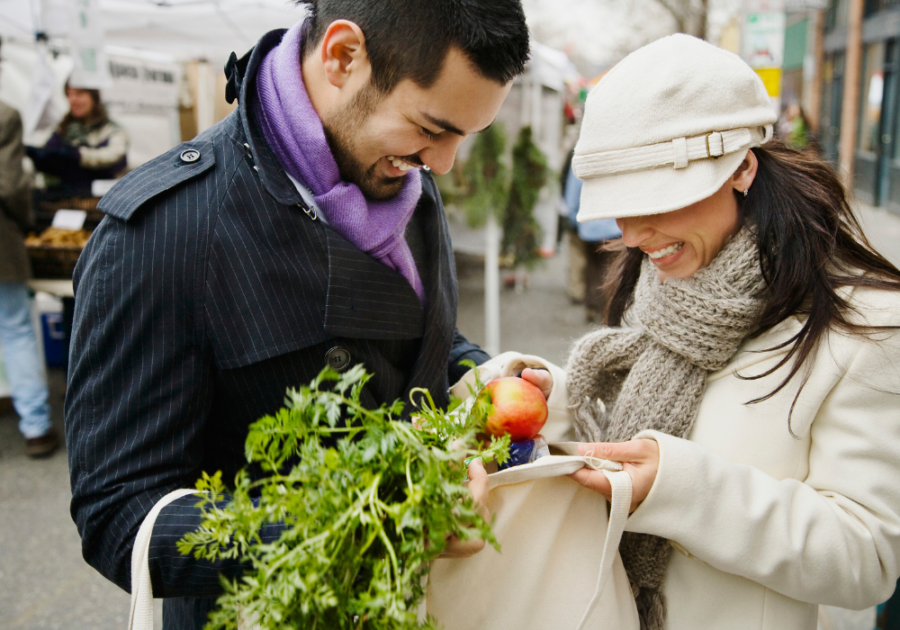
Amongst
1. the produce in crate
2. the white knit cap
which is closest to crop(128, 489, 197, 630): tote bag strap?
the white knit cap

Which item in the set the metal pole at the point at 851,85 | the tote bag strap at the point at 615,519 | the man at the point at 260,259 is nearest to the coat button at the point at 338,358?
the man at the point at 260,259

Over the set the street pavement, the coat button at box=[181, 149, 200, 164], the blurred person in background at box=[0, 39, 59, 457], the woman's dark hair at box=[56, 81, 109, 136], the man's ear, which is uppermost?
the man's ear

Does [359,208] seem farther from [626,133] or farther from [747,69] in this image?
[747,69]

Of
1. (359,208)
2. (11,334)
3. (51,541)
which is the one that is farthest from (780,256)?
(11,334)

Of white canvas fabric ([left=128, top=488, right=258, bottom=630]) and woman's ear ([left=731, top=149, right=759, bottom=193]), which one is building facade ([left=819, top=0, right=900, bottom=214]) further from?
white canvas fabric ([left=128, top=488, right=258, bottom=630])

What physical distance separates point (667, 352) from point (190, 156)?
1136mm

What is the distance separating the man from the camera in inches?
47.6

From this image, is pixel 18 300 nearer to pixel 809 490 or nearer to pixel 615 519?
pixel 615 519

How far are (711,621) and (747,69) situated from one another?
1200 mm

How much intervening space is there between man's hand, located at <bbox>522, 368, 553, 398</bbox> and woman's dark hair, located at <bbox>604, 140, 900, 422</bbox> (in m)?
0.50

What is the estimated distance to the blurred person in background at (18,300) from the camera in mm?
4461

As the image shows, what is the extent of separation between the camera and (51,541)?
369 centimetres

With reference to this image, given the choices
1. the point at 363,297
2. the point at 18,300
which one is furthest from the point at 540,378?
the point at 18,300

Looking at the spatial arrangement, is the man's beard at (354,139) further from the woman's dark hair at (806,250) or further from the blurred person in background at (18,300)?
the blurred person in background at (18,300)
